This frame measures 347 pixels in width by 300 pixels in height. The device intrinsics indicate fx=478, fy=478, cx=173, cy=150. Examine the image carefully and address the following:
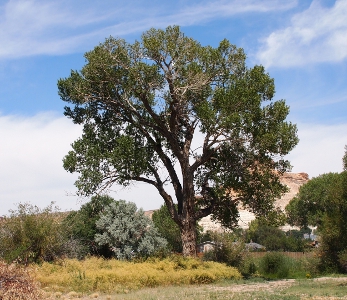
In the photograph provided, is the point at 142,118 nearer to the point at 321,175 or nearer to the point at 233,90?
the point at 233,90

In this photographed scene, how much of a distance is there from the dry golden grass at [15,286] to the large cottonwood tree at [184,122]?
1287cm

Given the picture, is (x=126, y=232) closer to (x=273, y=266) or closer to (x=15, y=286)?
(x=273, y=266)

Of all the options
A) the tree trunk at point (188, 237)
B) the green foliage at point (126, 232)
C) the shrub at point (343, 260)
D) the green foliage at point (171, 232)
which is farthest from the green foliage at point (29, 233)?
the green foliage at point (171, 232)

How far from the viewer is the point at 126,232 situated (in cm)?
3133

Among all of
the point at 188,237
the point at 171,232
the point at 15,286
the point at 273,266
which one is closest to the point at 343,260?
the point at 273,266

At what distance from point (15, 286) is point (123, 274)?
28.1ft

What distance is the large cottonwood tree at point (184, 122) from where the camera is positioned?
21047mm

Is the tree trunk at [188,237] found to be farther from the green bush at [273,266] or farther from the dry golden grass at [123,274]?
the green bush at [273,266]

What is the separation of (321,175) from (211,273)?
5223 cm

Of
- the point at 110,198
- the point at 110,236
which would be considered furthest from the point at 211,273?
the point at 110,198

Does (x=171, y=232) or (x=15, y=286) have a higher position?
(x=171, y=232)

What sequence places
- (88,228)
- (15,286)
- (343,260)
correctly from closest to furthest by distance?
(15,286) < (343,260) < (88,228)

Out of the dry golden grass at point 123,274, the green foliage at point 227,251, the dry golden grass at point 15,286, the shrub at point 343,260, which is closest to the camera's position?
the dry golden grass at point 15,286

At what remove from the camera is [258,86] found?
22.0 m
